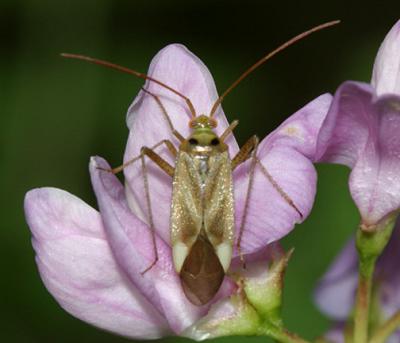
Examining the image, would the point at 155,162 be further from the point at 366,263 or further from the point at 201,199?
the point at 366,263

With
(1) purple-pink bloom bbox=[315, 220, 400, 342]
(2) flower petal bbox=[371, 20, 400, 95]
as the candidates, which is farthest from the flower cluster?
(1) purple-pink bloom bbox=[315, 220, 400, 342]

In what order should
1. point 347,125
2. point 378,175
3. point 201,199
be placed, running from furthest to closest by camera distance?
1. point 201,199
2. point 378,175
3. point 347,125

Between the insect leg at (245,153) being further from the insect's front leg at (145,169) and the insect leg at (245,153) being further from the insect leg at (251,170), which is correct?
the insect's front leg at (145,169)

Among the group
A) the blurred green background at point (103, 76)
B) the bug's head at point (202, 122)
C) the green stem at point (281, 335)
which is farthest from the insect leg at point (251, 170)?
the blurred green background at point (103, 76)

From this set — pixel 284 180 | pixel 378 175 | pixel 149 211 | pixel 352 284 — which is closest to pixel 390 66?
pixel 378 175

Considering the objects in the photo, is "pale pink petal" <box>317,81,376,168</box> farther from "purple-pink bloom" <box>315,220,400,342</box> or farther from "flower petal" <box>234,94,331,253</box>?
"purple-pink bloom" <box>315,220,400,342</box>

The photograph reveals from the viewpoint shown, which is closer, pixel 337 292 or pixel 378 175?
pixel 378 175
